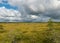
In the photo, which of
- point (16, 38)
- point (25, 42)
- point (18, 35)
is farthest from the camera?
point (25, 42)

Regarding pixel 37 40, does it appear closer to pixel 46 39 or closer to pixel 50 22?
pixel 46 39

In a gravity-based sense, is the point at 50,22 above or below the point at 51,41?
above

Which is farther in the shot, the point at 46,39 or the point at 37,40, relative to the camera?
the point at 37,40

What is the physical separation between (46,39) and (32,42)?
539 centimetres

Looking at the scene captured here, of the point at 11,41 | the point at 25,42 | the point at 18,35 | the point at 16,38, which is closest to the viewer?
the point at 11,41

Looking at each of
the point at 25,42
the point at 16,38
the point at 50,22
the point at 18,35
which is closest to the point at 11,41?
the point at 16,38

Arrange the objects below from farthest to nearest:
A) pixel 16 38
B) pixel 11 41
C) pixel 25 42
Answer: pixel 25 42
pixel 16 38
pixel 11 41

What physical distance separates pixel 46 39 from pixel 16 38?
7.10m

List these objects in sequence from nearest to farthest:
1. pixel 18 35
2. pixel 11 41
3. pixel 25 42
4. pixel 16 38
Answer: pixel 11 41 < pixel 16 38 < pixel 18 35 < pixel 25 42

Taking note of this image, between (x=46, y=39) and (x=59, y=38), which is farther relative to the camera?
(x=59, y=38)

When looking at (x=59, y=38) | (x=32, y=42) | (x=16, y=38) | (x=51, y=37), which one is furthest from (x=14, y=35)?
(x=59, y=38)

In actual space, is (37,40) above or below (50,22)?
below

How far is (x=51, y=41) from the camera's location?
4491 centimetres

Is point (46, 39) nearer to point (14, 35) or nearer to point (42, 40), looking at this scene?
point (42, 40)
